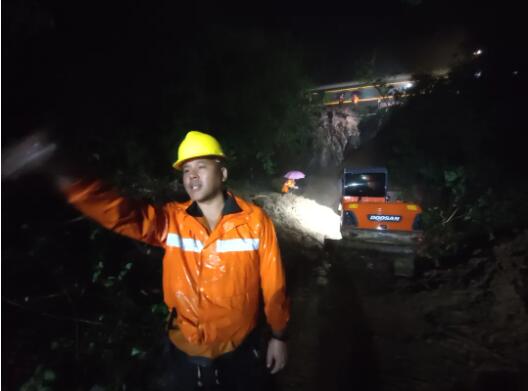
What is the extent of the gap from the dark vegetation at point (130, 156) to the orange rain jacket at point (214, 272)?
1.73ft

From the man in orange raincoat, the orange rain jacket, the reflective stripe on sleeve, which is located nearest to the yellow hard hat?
the man in orange raincoat

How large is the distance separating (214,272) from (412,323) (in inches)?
167

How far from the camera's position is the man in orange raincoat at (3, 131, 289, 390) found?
6.16 feet

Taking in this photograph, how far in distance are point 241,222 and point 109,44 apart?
444 centimetres

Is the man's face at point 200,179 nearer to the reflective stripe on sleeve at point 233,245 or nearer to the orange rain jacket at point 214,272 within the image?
the orange rain jacket at point 214,272

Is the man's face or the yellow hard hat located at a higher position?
the yellow hard hat

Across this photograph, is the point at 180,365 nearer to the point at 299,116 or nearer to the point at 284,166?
the point at 299,116

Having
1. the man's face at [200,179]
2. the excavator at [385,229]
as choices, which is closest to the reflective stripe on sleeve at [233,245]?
the man's face at [200,179]

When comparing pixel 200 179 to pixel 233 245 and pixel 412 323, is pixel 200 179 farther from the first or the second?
pixel 412 323

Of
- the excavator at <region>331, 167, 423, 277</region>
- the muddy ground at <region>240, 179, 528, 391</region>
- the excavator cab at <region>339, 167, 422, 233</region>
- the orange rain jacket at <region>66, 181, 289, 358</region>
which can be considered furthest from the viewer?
the excavator cab at <region>339, 167, 422, 233</region>

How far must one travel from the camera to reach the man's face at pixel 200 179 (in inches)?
78.9

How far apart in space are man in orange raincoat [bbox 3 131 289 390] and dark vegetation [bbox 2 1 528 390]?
0.55 m

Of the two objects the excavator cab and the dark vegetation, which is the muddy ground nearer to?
the excavator cab

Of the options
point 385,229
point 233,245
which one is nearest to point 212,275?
point 233,245
